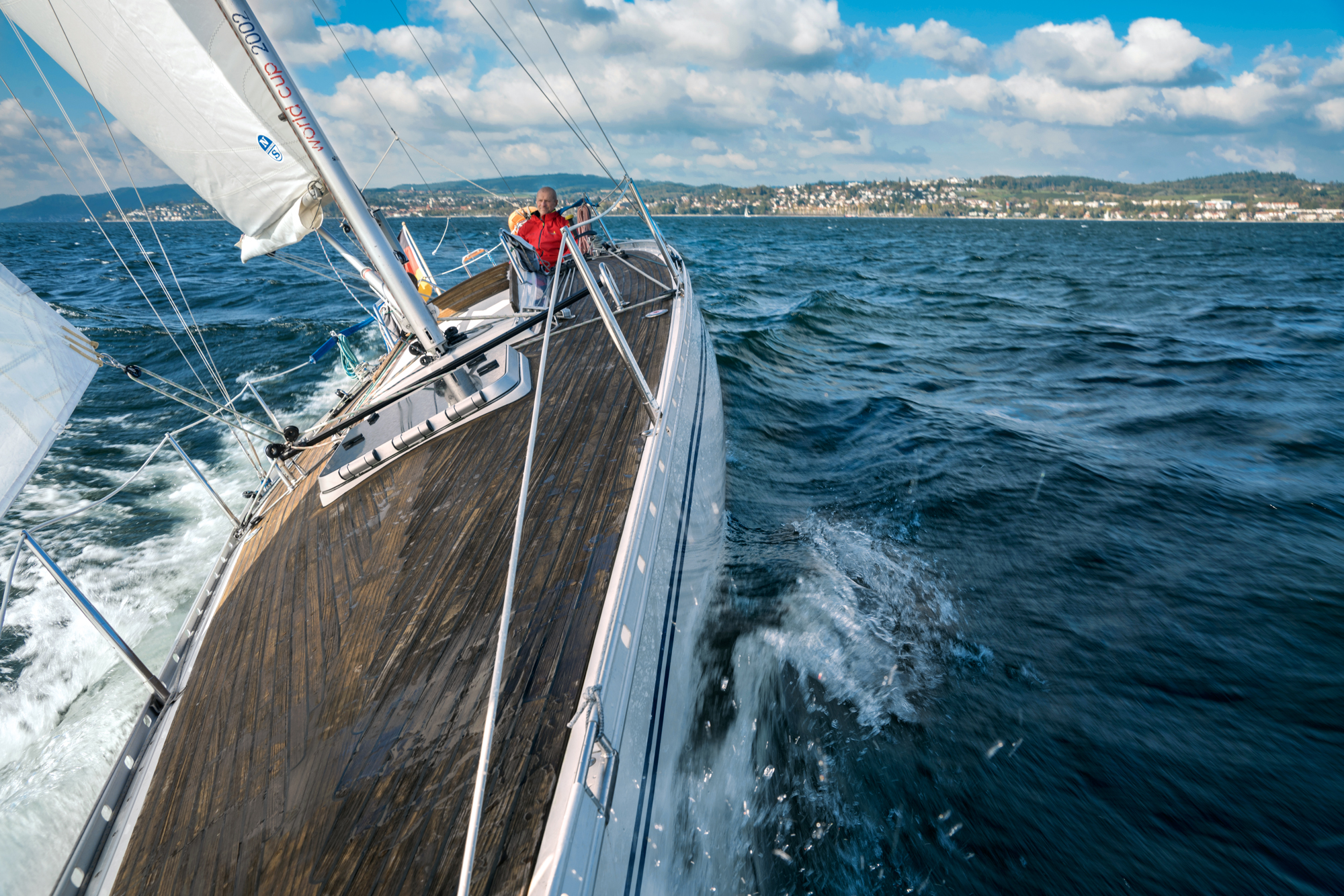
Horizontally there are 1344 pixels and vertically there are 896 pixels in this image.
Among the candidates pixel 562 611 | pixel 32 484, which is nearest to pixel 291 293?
pixel 32 484

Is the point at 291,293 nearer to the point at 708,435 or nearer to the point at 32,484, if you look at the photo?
the point at 32,484

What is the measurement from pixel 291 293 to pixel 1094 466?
18.8m

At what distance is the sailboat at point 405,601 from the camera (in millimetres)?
1720

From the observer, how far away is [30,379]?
2.27m

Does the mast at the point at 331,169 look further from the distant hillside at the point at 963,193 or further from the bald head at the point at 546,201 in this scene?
the distant hillside at the point at 963,193

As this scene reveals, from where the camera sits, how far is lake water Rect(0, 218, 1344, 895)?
2.54m

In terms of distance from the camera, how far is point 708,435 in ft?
13.9

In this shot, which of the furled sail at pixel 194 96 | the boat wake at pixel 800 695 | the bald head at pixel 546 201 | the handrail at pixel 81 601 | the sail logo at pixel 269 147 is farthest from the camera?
the bald head at pixel 546 201

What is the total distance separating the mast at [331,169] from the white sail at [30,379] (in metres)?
1.59

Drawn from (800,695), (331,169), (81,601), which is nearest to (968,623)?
(800,695)

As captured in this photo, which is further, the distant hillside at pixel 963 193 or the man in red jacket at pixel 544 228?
the distant hillside at pixel 963 193

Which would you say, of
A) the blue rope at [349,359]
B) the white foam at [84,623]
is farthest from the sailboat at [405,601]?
the blue rope at [349,359]

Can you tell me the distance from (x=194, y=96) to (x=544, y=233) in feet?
10.7

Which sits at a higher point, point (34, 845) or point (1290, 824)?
point (1290, 824)
